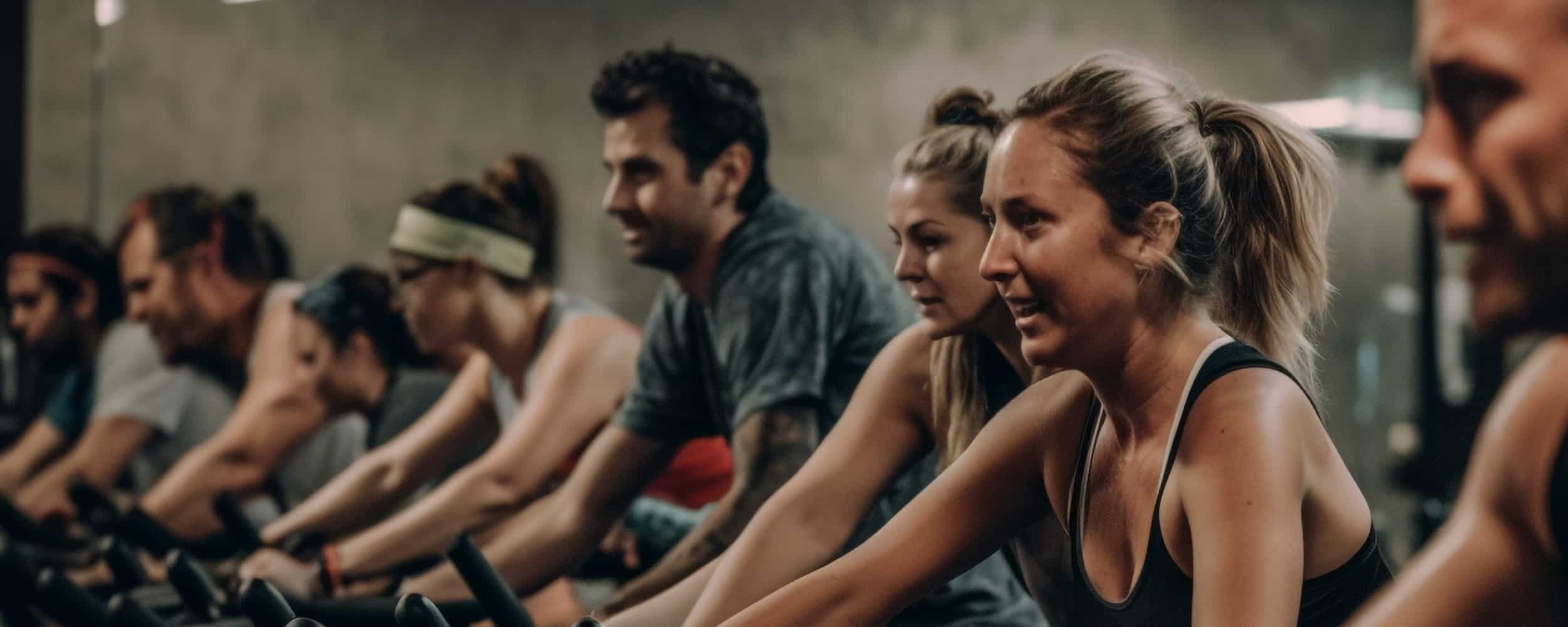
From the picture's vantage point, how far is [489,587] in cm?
158

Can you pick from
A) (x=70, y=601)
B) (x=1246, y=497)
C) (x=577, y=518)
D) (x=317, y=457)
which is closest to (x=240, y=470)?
(x=317, y=457)

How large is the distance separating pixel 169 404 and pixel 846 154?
69.5 inches

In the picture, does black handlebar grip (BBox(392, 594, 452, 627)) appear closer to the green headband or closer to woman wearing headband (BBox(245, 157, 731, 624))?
woman wearing headband (BBox(245, 157, 731, 624))

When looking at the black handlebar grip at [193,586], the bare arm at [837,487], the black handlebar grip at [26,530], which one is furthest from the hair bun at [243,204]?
the bare arm at [837,487]

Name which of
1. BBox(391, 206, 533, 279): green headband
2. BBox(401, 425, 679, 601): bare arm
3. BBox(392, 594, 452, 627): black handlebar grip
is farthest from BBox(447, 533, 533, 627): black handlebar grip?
BBox(391, 206, 533, 279): green headband

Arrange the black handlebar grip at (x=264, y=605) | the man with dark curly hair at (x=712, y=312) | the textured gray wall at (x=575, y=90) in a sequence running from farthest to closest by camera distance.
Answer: the textured gray wall at (x=575, y=90), the man with dark curly hair at (x=712, y=312), the black handlebar grip at (x=264, y=605)

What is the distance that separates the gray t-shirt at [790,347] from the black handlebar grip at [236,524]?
835 mm

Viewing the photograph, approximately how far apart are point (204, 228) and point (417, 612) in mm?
3045

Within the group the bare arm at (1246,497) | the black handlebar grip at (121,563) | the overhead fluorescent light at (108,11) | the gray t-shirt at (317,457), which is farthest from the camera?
the overhead fluorescent light at (108,11)

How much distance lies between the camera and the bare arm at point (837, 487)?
5.63 feet

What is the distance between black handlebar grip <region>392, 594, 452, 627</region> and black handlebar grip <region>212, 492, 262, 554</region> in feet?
5.19

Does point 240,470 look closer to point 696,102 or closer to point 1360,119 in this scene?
point 696,102

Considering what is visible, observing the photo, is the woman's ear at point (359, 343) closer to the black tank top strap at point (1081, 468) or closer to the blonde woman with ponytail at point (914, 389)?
the blonde woman with ponytail at point (914, 389)

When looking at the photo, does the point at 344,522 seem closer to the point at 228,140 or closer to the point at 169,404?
the point at 169,404
